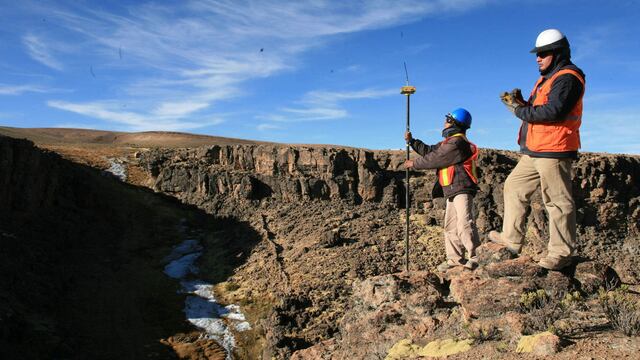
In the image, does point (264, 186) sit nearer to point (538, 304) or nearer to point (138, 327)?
point (138, 327)

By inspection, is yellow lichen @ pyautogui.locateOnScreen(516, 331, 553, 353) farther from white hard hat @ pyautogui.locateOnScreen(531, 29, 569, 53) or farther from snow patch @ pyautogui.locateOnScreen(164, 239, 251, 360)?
snow patch @ pyautogui.locateOnScreen(164, 239, 251, 360)

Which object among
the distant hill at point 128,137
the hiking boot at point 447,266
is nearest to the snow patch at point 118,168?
the hiking boot at point 447,266

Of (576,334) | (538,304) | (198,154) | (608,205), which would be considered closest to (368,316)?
(538,304)

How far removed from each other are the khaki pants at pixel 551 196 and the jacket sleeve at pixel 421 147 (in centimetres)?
227

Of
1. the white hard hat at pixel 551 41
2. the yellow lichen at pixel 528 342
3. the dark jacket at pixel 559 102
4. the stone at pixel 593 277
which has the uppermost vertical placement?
the white hard hat at pixel 551 41

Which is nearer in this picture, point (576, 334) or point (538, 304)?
point (576, 334)

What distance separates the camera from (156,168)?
26797 millimetres

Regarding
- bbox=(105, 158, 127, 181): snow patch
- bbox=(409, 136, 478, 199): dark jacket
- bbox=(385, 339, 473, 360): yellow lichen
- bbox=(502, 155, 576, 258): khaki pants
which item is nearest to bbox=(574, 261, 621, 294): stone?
bbox=(502, 155, 576, 258): khaki pants

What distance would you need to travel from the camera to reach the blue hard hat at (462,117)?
8031 mm

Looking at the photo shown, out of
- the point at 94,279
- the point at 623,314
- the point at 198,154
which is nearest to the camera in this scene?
the point at 623,314

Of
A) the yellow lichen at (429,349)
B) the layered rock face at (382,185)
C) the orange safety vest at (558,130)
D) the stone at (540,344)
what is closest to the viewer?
the stone at (540,344)

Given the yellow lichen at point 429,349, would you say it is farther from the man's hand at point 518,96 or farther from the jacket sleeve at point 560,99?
the man's hand at point 518,96

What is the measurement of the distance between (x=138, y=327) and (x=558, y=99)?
1171cm

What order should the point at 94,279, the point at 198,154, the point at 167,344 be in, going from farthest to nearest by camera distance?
the point at 198,154 → the point at 94,279 → the point at 167,344
